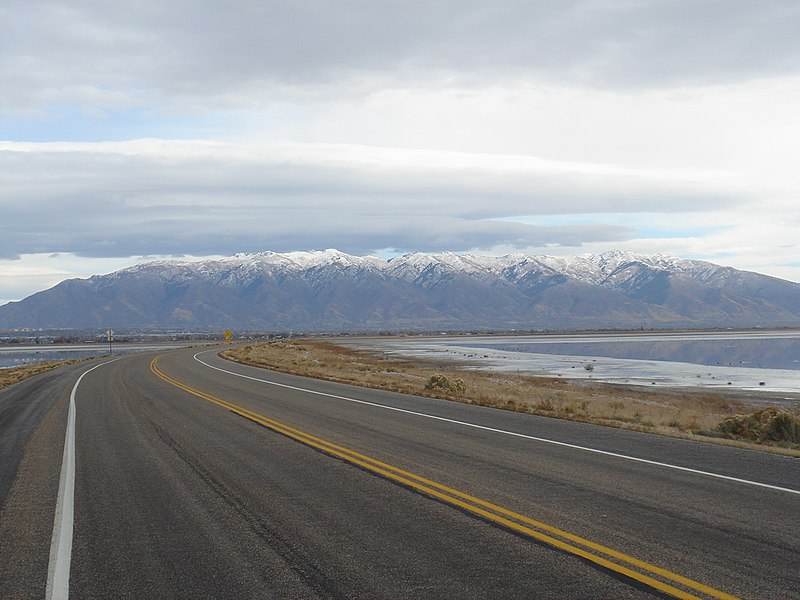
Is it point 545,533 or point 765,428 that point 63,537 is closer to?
point 545,533

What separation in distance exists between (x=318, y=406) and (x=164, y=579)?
1436cm

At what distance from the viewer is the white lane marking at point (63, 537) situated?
6766 mm

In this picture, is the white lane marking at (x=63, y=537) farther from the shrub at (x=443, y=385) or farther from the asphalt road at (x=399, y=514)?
the shrub at (x=443, y=385)

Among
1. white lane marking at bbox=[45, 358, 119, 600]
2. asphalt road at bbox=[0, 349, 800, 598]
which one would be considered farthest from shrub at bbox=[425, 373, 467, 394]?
white lane marking at bbox=[45, 358, 119, 600]

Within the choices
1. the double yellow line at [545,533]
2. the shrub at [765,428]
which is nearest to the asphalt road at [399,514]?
the double yellow line at [545,533]

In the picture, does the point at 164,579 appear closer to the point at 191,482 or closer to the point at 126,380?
the point at 191,482

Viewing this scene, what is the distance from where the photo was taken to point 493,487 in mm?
10094

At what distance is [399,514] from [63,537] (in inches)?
139

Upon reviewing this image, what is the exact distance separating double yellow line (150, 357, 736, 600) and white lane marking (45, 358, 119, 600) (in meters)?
3.95

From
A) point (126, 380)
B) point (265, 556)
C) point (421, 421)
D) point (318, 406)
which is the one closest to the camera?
point (265, 556)

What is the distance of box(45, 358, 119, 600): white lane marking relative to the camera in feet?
22.2

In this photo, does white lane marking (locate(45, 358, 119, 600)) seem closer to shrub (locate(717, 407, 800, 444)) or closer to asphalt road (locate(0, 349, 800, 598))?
asphalt road (locate(0, 349, 800, 598))

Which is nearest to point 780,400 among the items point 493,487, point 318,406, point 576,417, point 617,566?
point 576,417

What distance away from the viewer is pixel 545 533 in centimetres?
788
